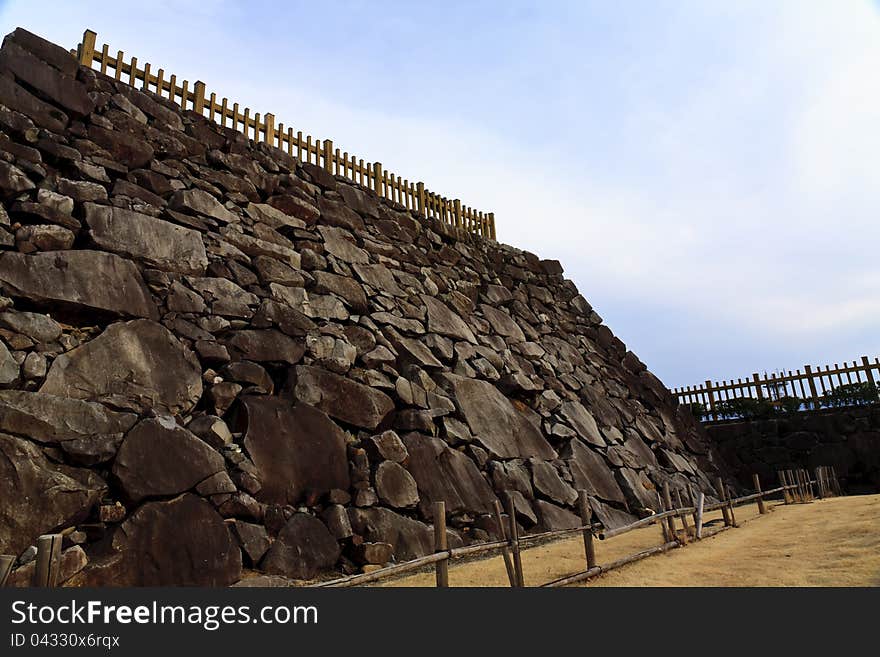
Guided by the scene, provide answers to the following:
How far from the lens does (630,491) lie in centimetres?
964

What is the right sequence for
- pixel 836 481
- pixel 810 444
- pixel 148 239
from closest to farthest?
1. pixel 148 239
2. pixel 836 481
3. pixel 810 444

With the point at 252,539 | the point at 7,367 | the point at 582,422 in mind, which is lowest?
the point at 252,539

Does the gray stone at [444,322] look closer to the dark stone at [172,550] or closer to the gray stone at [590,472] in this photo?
the gray stone at [590,472]

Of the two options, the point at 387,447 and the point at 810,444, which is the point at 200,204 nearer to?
the point at 387,447

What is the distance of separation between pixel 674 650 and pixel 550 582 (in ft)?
8.21

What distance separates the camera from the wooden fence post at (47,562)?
309 cm

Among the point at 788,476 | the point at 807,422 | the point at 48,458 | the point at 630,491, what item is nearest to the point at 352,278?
the point at 48,458

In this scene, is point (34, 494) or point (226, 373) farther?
point (226, 373)

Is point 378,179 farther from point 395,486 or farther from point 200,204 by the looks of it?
point 395,486

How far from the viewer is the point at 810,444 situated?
13.5m

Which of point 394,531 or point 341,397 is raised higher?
point 341,397

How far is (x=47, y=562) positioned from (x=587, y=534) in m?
4.75

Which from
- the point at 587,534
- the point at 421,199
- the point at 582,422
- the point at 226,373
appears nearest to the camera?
the point at 587,534

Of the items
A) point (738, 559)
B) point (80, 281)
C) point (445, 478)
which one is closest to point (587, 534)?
point (738, 559)
